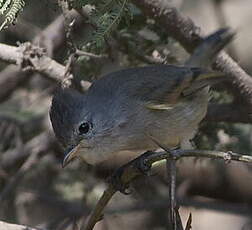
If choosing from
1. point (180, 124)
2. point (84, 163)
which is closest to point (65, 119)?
point (180, 124)

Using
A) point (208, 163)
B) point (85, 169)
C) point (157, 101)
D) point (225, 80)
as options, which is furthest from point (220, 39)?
point (85, 169)

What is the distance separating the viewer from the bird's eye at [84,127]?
145 inches

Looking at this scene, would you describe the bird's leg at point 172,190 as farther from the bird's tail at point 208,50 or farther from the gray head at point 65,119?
the bird's tail at point 208,50

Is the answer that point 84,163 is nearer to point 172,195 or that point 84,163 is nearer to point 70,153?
point 70,153

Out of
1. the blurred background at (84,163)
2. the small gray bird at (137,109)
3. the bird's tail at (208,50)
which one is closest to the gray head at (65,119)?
the small gray bird at (137,109)

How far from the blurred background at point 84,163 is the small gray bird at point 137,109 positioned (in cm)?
24

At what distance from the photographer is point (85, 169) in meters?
4.97

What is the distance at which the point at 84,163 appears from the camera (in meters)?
4.89

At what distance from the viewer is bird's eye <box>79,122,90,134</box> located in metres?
3.69

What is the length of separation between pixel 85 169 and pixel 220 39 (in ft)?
4.12

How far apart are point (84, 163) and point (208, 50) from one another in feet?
3.79

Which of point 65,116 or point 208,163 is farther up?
point 208,163

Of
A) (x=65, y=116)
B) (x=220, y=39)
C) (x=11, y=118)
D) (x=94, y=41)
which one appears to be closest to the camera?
(x=94, y=41)

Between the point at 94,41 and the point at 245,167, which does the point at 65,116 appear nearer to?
the point at 94,41
